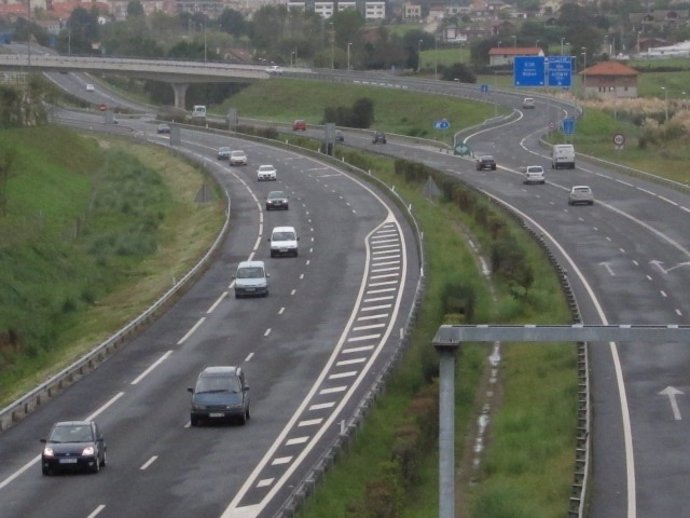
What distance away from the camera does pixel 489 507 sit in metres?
26.5

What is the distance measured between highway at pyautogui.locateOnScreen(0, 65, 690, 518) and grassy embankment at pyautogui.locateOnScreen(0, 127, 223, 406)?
249 cm

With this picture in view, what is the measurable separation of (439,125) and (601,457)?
281 ft

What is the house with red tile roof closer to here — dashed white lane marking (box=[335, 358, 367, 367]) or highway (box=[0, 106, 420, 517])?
highway (box=[0, 106, 420, 517])

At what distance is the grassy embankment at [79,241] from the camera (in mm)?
50594

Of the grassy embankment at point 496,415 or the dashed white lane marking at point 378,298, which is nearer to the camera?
the grassy embankment at point 496,415

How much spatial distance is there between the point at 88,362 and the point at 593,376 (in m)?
12.8

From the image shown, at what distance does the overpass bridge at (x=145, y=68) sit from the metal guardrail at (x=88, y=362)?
9072 centimetres

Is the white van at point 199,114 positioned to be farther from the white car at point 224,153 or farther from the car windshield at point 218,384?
the car windshield at point 218,384

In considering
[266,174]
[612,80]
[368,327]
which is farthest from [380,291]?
[612,80]

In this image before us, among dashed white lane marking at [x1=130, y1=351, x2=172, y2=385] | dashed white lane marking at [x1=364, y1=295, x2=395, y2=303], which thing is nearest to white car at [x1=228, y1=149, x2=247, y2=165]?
dashed white lane marking at [x1=364, y1=295, x2=395, y2=303]

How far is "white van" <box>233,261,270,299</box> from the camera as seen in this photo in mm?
54938

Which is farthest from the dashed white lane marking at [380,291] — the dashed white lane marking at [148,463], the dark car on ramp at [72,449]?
the dark car on ramp at [72,449]

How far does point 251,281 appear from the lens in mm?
55094

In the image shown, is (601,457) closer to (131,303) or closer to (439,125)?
(131,303)
